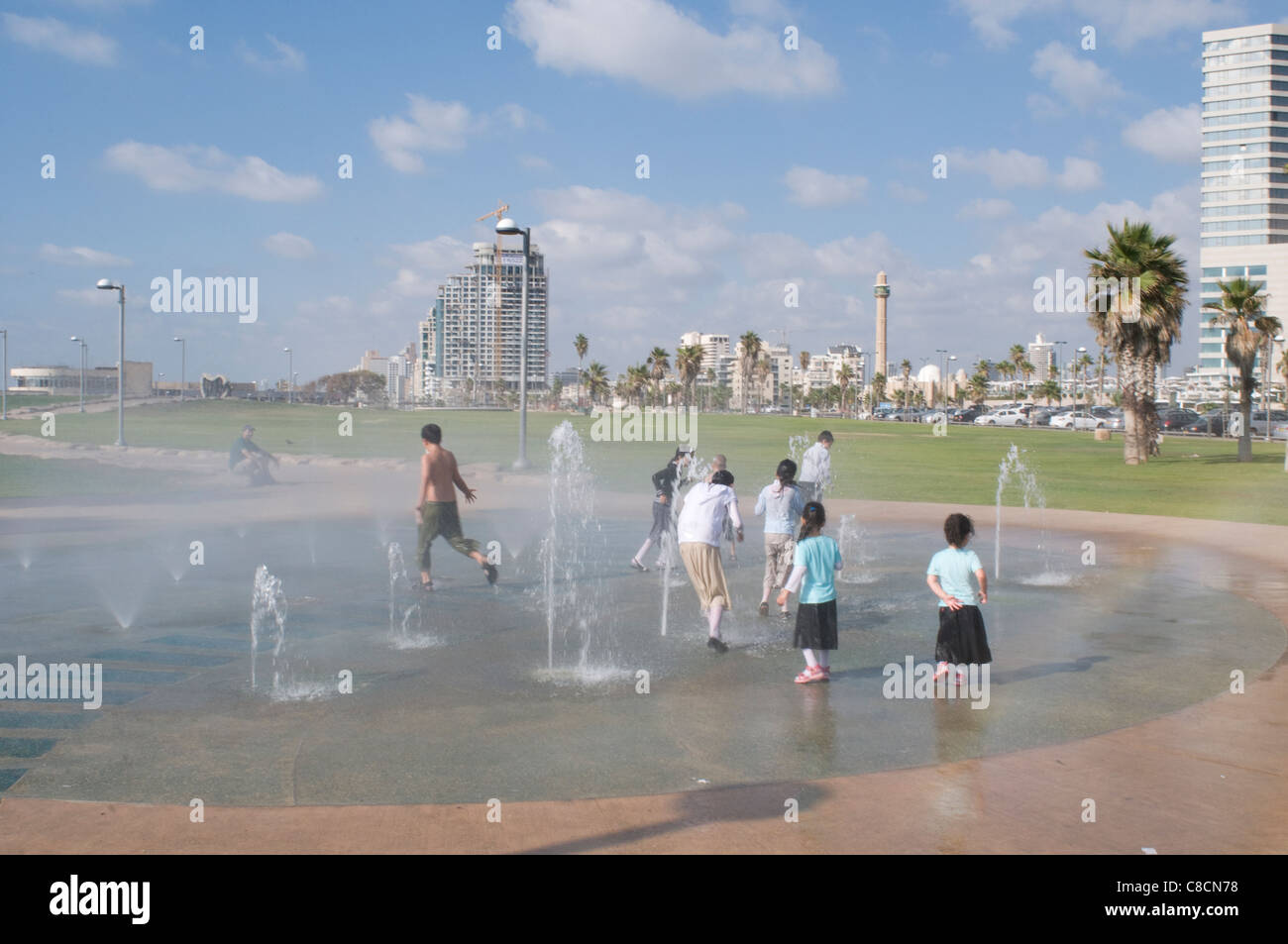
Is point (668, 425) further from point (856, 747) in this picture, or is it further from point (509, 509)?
point (856, 747)

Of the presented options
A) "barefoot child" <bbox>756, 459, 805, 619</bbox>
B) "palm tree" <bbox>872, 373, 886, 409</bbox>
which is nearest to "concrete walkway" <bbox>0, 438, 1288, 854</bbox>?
"barefoot child" <bbox>756, 459, 805, 619</bbox>

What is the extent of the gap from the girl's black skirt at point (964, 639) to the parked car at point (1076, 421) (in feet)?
214

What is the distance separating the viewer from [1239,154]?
168 m

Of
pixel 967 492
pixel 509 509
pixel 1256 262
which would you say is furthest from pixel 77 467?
pixel 1256 262

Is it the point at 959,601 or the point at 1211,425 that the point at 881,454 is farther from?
the point at 959,601

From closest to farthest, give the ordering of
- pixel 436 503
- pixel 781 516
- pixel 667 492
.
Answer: pixel 781 516, pixel 436 503, pixel 667 492

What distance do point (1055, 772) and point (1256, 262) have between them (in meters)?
176

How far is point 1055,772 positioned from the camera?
20.0 ft

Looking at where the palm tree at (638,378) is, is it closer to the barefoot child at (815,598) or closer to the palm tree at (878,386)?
the palm tree at (878,386)

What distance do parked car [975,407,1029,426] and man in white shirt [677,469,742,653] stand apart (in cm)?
7036

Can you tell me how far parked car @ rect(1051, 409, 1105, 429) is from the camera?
69438mm

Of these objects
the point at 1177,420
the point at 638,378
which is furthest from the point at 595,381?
the point at 1177,420

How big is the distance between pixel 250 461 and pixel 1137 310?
95.1 ft

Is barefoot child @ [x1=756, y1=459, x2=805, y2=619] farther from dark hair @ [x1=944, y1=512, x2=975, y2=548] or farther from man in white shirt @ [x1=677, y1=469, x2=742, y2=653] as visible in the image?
dark hair @ [x1=944, y1=512, x2=975, y2=548]
